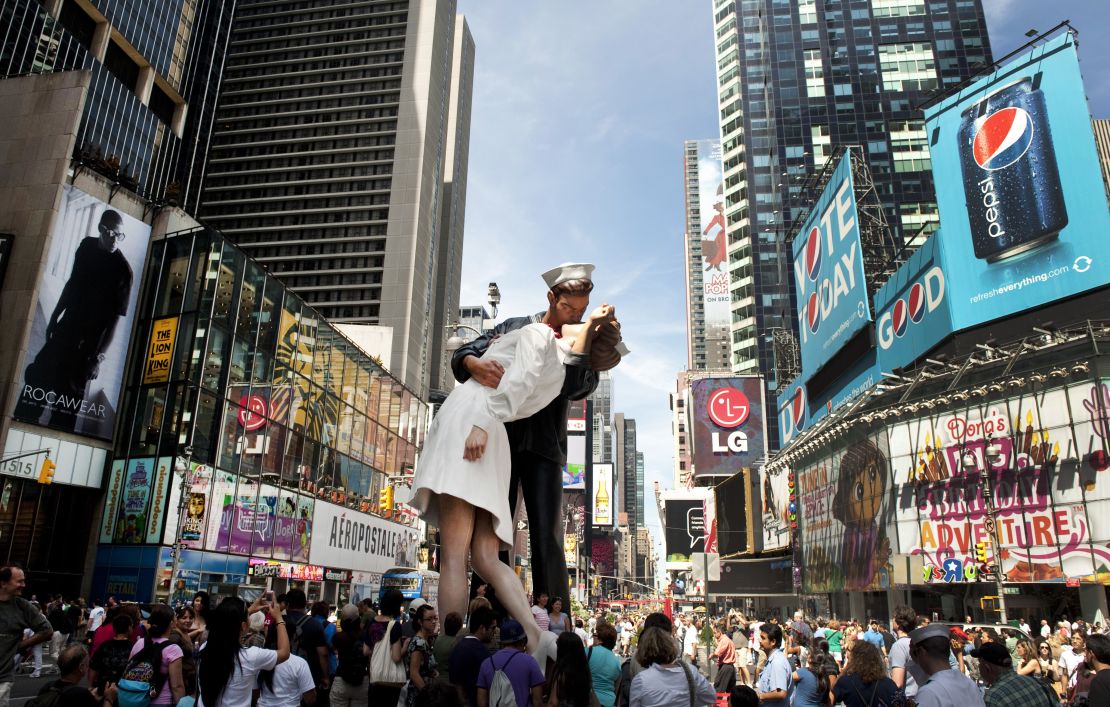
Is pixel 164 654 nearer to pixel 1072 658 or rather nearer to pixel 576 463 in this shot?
pixel 1072 658

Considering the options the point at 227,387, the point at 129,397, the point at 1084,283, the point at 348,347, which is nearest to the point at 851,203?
the point at 1084,283

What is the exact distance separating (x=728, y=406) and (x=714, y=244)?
4782 cm

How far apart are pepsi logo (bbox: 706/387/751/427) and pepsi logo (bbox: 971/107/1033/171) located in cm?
3909

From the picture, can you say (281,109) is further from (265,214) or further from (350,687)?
(350,687)

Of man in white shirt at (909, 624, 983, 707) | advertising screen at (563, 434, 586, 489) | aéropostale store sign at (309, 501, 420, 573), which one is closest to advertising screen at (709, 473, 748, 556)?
aéropostale store sign at (309, 501, 420, 573)

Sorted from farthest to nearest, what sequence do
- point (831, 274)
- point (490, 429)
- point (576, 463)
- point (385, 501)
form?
point (576, 463) → point (385, 501) → point (831, 274) → point (490, 429)

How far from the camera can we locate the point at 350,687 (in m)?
5.64

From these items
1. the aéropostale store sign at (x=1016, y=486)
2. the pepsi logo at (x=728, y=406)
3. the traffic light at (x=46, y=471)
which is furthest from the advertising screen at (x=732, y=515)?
the traffic light at (x=46, y=471)

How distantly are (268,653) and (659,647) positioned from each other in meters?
2.39

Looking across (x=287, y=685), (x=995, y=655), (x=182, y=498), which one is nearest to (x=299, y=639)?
(x=287, y=685)

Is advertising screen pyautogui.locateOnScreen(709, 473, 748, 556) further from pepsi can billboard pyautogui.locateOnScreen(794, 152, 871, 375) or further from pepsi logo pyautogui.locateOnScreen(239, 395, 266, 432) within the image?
pepsi logo pyautogui.locateOnScreen(239, 395, 266, 432)

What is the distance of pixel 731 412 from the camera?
7081 centimetres

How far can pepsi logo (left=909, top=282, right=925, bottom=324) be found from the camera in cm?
3672

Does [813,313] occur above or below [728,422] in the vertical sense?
above
